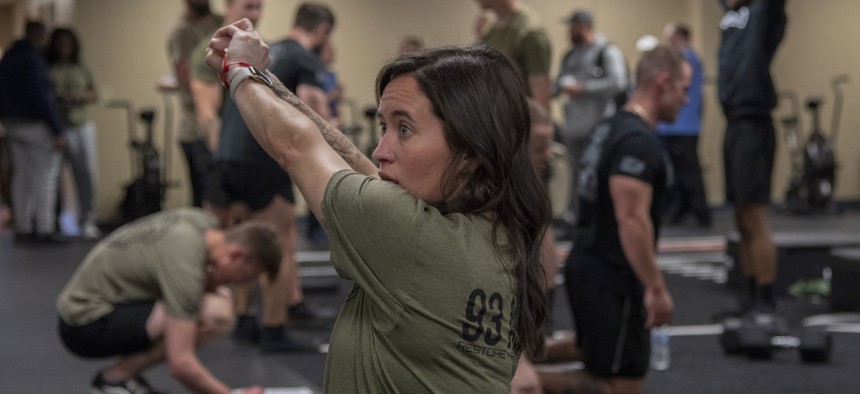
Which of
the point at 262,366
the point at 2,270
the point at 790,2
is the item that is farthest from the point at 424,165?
the point at 790,2

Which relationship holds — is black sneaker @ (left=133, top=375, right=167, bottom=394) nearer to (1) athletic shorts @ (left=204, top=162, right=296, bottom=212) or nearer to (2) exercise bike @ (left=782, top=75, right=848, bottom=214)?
(1) athletic shorts @ (left=204, top=162, right=296, bottom=212)

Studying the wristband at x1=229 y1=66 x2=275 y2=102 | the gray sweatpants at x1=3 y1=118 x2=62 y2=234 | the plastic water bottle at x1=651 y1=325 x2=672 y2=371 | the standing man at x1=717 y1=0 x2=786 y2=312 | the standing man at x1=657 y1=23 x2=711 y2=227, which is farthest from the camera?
the standing man at x1=657 y1=23 x2=711 y2=227

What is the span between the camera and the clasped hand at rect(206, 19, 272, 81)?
1.61m

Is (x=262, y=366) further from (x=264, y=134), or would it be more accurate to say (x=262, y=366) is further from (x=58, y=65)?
(x=58, y=65)

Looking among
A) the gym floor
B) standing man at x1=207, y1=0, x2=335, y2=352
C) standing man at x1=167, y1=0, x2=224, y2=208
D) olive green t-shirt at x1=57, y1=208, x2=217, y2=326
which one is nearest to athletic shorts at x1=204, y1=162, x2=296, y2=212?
standing man at x1=207, y1=0, x2=335, y2=352

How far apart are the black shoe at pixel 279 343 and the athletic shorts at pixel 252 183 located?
512mm

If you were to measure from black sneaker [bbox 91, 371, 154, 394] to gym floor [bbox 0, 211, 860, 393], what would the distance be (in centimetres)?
30

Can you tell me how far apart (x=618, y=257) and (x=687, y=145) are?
294 inches

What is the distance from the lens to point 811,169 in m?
11.7

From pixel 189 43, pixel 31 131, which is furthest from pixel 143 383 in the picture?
pixel 31 131

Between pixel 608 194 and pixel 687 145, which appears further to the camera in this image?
pixel 687 145

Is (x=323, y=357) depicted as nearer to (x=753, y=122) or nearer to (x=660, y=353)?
(x=660, y=353)

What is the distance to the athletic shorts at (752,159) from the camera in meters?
5.20

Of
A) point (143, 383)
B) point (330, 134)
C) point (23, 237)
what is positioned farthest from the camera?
point (23, 237)
